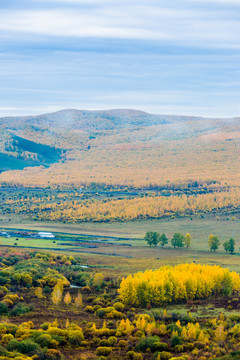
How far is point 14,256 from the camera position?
322ft

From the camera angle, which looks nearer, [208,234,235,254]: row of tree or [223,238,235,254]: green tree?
[223,238,235,254]: green tree

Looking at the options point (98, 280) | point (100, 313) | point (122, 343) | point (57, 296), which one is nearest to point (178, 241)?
point (98, 280)

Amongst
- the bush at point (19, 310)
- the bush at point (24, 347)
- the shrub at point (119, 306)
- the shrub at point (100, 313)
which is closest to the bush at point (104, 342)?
the bush at point (24, 347)

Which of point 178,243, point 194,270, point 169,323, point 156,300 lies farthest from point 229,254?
point 169,323

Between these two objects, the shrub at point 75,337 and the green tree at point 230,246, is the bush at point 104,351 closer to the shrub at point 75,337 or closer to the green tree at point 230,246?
the shrub at point 75,337

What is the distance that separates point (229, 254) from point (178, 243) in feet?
41.6

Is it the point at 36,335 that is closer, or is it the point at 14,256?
the point at 36,335

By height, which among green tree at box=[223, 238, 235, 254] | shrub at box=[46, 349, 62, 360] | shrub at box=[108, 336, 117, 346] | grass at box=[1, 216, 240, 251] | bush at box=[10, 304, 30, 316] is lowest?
shrub at box=[46, 349, 62, 360]

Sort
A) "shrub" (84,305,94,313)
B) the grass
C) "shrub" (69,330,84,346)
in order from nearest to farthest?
"shrub" (69,330,84,346) < "shrub" (84,305,94,313) < the grass

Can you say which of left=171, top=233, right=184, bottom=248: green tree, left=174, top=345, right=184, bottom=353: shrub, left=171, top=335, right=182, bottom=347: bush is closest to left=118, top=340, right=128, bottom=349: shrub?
left=171, top=335, right=182, bottom=347: bush

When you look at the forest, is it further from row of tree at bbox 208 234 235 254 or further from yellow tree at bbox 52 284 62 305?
row of tree at bbox 208 234 235 254

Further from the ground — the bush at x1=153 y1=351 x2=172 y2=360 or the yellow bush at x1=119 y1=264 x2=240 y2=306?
the yellow bush at x1=119 y1=264 x2=240 y2=306

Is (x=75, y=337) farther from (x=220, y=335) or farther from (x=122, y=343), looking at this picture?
(x=220, y=335)

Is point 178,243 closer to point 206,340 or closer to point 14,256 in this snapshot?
point 14,256
